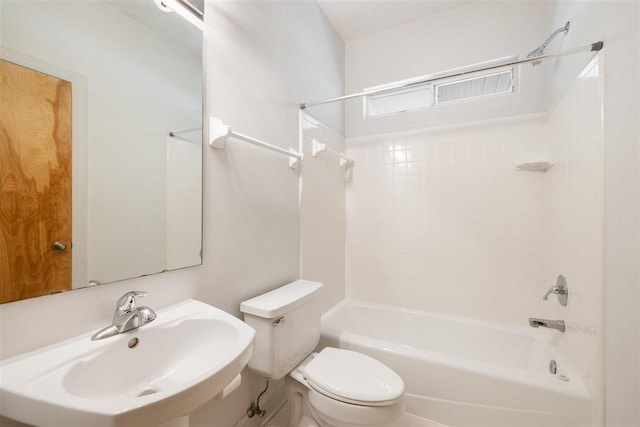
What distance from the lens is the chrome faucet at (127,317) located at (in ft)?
2.49

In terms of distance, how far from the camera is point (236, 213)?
4.17 ft

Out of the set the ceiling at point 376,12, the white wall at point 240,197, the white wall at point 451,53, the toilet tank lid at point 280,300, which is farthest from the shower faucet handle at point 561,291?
the ceiling at point 376,12

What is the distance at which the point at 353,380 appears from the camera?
1180 mm

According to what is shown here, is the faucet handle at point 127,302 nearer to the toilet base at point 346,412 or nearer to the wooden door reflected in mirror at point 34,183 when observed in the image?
the wooden door reflected in mirror at point 34,183

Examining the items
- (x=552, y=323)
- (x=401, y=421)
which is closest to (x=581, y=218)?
(x=552, y=323)

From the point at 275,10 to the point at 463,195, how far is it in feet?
5.81

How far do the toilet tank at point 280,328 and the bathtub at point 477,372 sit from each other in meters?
0.38

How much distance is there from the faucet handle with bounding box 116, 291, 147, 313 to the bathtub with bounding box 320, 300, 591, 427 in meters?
1.18

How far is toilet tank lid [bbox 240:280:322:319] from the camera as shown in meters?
1.17

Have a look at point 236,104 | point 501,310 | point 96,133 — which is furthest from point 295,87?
point 501,310

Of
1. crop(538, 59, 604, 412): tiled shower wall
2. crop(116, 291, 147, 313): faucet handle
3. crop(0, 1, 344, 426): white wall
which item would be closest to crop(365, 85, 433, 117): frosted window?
crop(0, 1, 344, 426): white wall

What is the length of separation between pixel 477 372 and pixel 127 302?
153 centimetres

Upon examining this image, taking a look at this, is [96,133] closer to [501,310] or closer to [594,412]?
[594,412]

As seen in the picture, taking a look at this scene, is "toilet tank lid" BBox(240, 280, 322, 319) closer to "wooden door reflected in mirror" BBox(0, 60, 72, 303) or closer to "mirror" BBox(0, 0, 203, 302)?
"mirror" BBox(0, 0, 203, 302)
